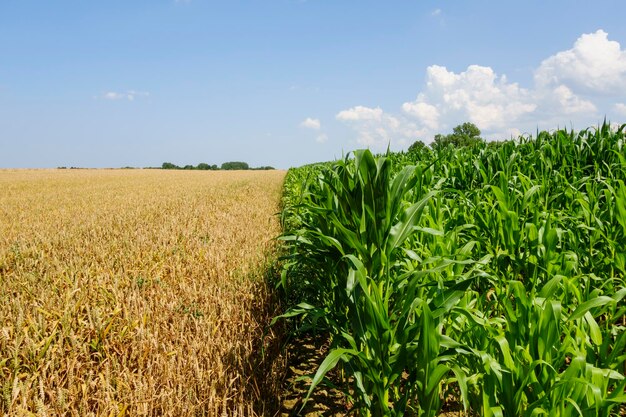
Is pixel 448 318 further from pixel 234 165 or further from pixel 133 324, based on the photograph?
pixel 234 165

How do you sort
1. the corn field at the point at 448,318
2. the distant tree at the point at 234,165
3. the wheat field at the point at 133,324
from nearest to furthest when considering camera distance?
the corn field at the point at 448,318
the wheat field at the point at 133,324
the distant tree at the point at 234,165

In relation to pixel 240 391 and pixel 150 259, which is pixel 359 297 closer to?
pixel 240 391

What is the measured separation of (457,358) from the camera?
6.94ft

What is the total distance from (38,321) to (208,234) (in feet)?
12.1

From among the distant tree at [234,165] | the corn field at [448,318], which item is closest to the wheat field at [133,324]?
the corn field at [448,318]

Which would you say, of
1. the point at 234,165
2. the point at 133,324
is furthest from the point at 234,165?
the point at 133,324

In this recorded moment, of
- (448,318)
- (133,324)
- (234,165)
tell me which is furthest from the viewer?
(234,165)

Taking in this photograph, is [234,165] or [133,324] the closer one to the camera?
[133,324]

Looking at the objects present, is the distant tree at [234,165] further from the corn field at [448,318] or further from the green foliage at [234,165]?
the corn field at [448,318]

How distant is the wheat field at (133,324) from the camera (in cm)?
242

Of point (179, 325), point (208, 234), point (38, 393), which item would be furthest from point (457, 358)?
point (208, 234)

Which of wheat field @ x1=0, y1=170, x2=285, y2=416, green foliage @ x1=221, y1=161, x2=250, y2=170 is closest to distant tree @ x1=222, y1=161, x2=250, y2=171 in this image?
green foliage @ x1=221, y1=161, x2=250, y2=170

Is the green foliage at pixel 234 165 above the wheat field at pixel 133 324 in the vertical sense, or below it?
above

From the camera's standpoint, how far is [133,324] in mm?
3172
